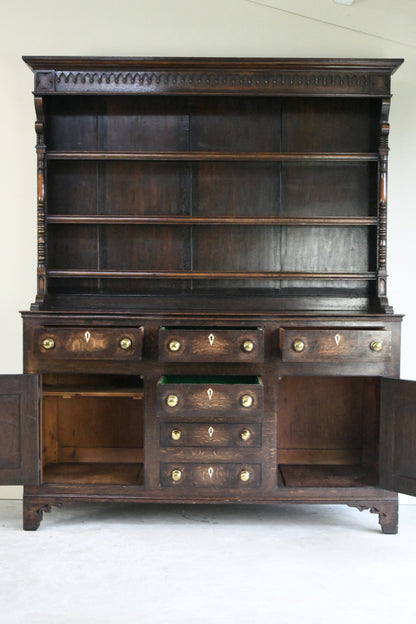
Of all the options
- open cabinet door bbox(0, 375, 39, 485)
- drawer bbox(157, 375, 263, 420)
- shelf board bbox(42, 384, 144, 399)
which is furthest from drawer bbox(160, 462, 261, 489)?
open cabinet door bbox(0, 375, 39, 485)

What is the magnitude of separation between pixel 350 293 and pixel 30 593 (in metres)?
1.96

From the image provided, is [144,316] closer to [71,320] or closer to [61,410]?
[71,320]

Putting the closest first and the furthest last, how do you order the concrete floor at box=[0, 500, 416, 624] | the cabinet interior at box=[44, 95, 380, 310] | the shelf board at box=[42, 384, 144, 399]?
the concrete floor at box=[0, 500, 416, 624] → the shelf board at box=[42, 384, 144, 399] → the cabinet interior at box=[44, 95, 380, 310]

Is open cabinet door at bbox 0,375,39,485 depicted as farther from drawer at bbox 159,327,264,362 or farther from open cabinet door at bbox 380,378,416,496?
open cabinet door at bbox 380,378,416,496

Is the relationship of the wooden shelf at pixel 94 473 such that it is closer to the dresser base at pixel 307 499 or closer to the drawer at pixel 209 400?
the dresser base at pixel 307 499

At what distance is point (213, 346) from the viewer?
242cm

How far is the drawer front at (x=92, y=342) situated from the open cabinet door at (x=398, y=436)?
1113mm

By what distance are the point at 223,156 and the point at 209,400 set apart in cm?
116

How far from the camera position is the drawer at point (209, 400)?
7.74 feet

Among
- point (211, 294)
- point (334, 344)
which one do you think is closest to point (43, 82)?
point (211, 294)

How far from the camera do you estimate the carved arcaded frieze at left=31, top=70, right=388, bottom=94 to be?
2.62 meters

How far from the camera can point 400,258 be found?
117 inches

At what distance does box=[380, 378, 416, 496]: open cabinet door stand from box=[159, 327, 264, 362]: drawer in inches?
23.5

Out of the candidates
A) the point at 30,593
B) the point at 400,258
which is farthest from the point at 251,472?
the point at 400,258
